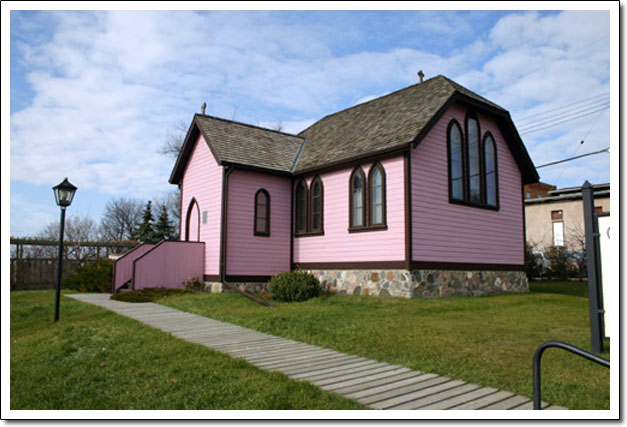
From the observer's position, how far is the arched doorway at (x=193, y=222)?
1858 cm

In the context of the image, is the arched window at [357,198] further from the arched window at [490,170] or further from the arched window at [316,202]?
the arched window at [490,170]

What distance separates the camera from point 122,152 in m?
17.4

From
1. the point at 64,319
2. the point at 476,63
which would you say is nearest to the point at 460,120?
the point at 476,63

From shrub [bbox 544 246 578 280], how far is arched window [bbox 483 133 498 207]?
10292mm

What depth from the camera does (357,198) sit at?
15.9m

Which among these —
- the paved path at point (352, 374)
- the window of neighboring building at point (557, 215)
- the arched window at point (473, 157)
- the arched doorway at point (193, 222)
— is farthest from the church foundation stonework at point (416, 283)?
the window of neighboring building at point (557, 215)

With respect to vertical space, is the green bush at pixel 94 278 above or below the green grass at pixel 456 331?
above

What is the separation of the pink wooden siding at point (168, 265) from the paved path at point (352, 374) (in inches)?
280

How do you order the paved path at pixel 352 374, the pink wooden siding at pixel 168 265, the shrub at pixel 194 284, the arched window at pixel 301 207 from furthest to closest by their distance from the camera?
the arched window at pixel 301 207, the shrub at pixel 194 284, the pink wooden siding at pixel 168 265, the paved path at pixel 352 374

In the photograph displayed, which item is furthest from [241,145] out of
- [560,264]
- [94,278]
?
[560,264]

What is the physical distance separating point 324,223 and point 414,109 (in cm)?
495

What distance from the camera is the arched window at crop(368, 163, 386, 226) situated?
1497 cm

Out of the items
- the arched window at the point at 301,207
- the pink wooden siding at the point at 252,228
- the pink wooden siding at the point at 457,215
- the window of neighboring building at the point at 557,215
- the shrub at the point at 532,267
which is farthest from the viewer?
the window of neighboring building at the point at 557,215

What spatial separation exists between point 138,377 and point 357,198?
1093 centimetres
